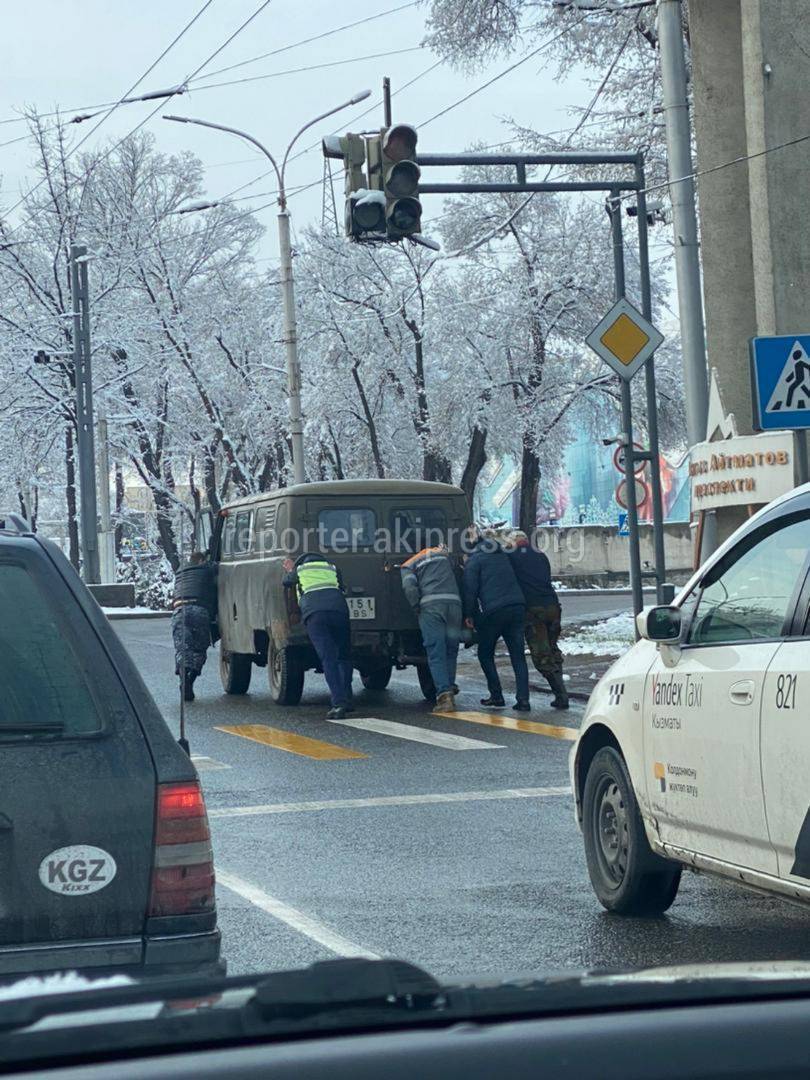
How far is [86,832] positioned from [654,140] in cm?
2425

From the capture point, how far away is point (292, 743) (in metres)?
13.8

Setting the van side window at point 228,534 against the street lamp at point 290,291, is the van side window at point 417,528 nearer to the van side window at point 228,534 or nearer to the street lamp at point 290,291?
the van side window at point 228,534

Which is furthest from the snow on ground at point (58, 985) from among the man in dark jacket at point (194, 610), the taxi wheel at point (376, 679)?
the taxi wheel at point (376, 679)

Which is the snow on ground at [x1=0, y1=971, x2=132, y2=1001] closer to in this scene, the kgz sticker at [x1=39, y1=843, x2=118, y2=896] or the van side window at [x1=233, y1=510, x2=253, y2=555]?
the kgz sticker at [x1=39, y1=843, x2=118, y2=896]

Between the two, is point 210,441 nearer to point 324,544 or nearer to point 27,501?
A: point 27,501

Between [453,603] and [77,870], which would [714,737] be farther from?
[453,603]

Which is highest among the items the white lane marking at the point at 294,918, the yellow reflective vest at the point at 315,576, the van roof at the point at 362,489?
the van roof at the point at 362,489

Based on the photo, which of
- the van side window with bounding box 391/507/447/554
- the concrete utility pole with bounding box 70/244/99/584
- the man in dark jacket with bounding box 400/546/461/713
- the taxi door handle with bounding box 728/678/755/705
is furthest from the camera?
the concrete utility pole with bounding box 70/244/99/584

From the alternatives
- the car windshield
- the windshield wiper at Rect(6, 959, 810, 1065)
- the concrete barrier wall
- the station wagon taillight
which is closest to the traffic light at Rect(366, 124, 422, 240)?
the car windshield

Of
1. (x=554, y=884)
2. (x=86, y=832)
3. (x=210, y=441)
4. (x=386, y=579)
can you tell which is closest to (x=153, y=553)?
(x=210, y=441)

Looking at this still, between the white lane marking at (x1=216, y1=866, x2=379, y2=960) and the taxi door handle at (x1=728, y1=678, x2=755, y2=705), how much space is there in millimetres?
1604

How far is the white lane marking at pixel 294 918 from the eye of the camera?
644 cm

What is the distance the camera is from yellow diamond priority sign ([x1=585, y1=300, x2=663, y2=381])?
15884 millimetres

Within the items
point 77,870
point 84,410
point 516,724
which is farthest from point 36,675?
point 84,410
